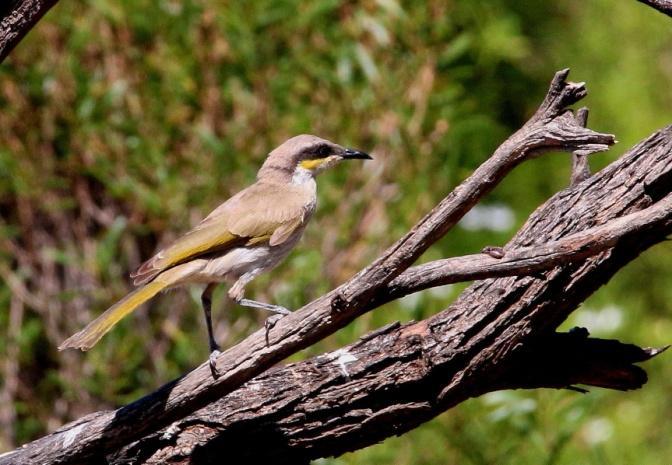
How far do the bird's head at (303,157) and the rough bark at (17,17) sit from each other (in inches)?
57.4

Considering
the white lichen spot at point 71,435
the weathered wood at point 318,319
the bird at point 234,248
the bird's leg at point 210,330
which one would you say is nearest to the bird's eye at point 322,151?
the bird at point 234,248

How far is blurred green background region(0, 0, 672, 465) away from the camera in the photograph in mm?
6078

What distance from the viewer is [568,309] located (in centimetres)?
372

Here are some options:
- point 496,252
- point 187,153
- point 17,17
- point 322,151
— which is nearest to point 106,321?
point 17,17

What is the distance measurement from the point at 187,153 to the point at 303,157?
5.70 feet

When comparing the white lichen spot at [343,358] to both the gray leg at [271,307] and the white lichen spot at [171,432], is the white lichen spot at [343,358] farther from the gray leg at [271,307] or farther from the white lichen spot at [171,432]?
the white lichen spot at [171,432]

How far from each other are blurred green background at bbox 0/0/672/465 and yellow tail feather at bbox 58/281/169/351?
5.69 ft

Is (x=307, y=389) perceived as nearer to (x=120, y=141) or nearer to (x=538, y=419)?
(x=538, y=419)

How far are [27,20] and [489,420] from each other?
9.66 feet

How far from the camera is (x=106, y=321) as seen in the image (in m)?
3.82

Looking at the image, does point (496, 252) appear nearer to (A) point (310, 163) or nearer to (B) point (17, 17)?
(B) point (17, 17)

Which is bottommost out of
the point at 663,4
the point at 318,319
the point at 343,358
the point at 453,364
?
the point at 453,364

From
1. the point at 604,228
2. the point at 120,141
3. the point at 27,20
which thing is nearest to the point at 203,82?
the point at 120,141

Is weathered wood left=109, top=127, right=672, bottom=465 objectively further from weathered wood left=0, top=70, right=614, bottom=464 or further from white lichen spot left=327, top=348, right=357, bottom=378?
weathered wood left=0, top=70, right=614, bottom=464
